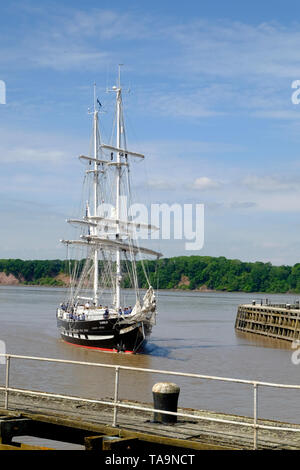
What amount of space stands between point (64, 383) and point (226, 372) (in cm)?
1161

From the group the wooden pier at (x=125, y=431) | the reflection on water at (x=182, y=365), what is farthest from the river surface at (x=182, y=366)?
the wooden pier at (x=125, y=431)

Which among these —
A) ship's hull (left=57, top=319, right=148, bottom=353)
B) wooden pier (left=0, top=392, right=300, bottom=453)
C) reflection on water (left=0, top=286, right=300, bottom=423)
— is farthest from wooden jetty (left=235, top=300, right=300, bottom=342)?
wooden pier (left=0, top=392, right=300, bottom=453)

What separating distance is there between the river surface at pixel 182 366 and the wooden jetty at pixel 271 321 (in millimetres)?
1819

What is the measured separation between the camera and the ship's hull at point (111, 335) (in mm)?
49094

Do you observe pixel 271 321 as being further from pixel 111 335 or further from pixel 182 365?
pixel 182 365

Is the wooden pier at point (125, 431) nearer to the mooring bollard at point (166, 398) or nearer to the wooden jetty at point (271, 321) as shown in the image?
the mooring bollard at point (166, 398)

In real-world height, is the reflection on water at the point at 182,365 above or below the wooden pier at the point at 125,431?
below

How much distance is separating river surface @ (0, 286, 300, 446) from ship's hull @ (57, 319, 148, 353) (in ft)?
2.72

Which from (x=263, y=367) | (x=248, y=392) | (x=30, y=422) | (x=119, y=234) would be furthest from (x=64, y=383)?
(x=119, y=234)

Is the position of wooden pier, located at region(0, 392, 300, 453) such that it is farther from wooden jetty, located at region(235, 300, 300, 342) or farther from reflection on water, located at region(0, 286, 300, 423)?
wooden jetty, located at region(235, 300, 300, 342)

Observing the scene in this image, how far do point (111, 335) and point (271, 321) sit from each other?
2338cm

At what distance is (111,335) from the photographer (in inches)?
1954
